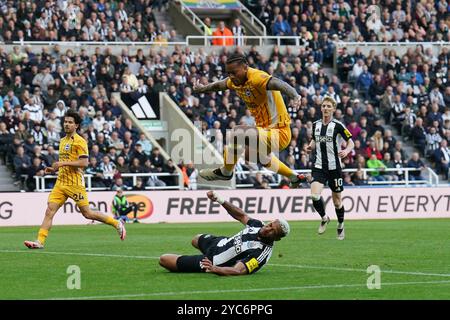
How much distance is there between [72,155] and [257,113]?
353 centimetres

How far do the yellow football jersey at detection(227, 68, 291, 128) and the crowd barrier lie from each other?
14605 mm

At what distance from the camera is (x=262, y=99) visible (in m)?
18.2

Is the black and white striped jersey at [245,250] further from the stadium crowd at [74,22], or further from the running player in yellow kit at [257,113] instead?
the stadium crowd at [74,22]

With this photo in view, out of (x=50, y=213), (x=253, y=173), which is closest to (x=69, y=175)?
(x=50, y=213)

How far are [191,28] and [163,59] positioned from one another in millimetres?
4992

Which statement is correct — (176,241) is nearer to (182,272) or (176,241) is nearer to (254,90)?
(254,90)

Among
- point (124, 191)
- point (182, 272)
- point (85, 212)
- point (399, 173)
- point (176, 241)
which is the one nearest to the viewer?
point (182, 272)

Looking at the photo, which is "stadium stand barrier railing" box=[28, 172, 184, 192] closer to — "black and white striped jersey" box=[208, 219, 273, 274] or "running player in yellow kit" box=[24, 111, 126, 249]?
"running player in yellow kit" box=[24, 111, 126, 249]

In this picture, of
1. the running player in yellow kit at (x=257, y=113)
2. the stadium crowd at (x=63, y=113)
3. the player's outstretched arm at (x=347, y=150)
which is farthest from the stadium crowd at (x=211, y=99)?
the running player in yellow kit at (x=257, y=113)

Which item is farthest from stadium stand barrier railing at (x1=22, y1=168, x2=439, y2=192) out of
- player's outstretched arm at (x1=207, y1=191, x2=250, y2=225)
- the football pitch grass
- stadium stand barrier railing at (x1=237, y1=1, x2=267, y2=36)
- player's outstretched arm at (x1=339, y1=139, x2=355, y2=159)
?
player's outstretched arm at (x1=207, y1=191, x2=250, y2=225)

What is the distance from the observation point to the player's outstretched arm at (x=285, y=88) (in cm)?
1675

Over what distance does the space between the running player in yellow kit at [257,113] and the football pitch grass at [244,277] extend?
5.73 ft

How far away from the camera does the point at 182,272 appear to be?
15.0 metres
